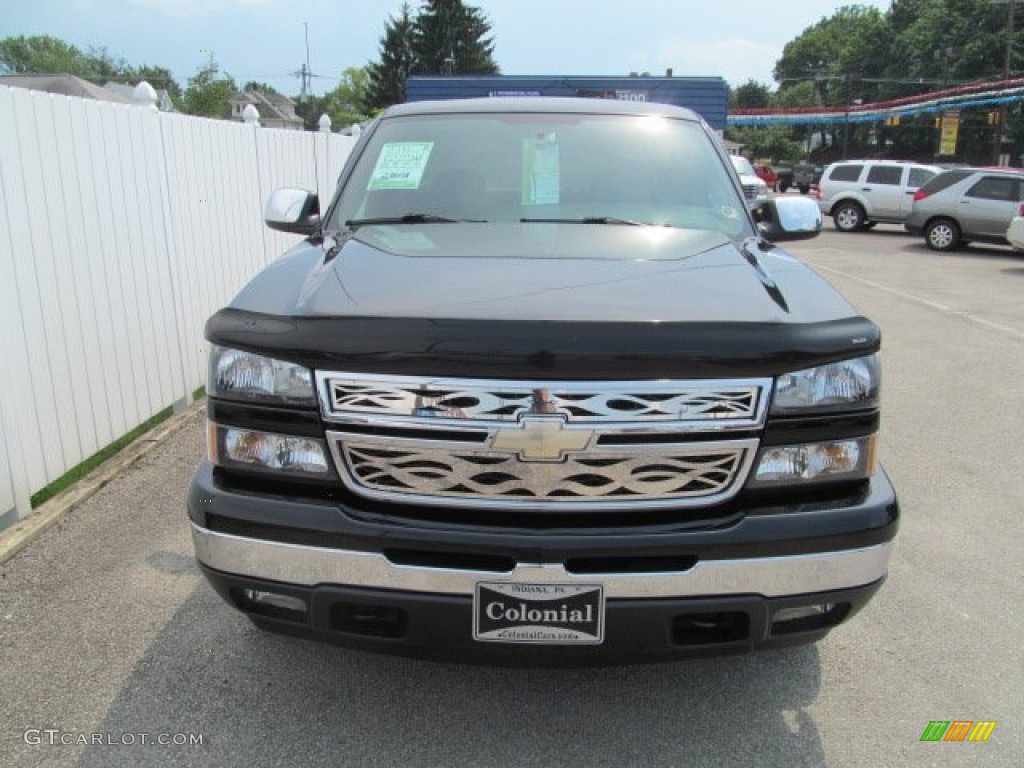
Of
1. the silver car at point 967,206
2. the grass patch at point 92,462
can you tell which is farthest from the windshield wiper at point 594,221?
the silver car at point 967,206

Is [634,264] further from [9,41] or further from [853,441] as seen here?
[9,41]

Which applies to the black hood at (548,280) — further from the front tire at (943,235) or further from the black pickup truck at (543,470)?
the front tire at (943,235)

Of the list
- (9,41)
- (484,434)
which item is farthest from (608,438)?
(9,41)

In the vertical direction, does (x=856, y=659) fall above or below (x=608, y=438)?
below

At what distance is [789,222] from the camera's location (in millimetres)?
3791

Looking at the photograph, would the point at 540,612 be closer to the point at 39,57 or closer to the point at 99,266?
the point at 99,266

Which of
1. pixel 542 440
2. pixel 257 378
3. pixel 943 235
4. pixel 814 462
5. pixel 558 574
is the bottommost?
pixel 943 235

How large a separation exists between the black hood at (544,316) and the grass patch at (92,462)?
242 centimetres

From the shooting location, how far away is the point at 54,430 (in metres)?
4.22

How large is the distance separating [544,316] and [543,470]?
1.27 ft

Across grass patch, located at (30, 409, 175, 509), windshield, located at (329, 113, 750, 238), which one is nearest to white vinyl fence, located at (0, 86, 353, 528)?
grass patch, located at (30, 409, 175, 509)

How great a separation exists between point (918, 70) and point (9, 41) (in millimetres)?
101143

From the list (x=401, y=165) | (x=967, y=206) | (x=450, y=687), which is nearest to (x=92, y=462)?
(x=401, y=165)

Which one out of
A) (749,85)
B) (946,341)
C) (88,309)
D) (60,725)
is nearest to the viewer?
(60,725)
